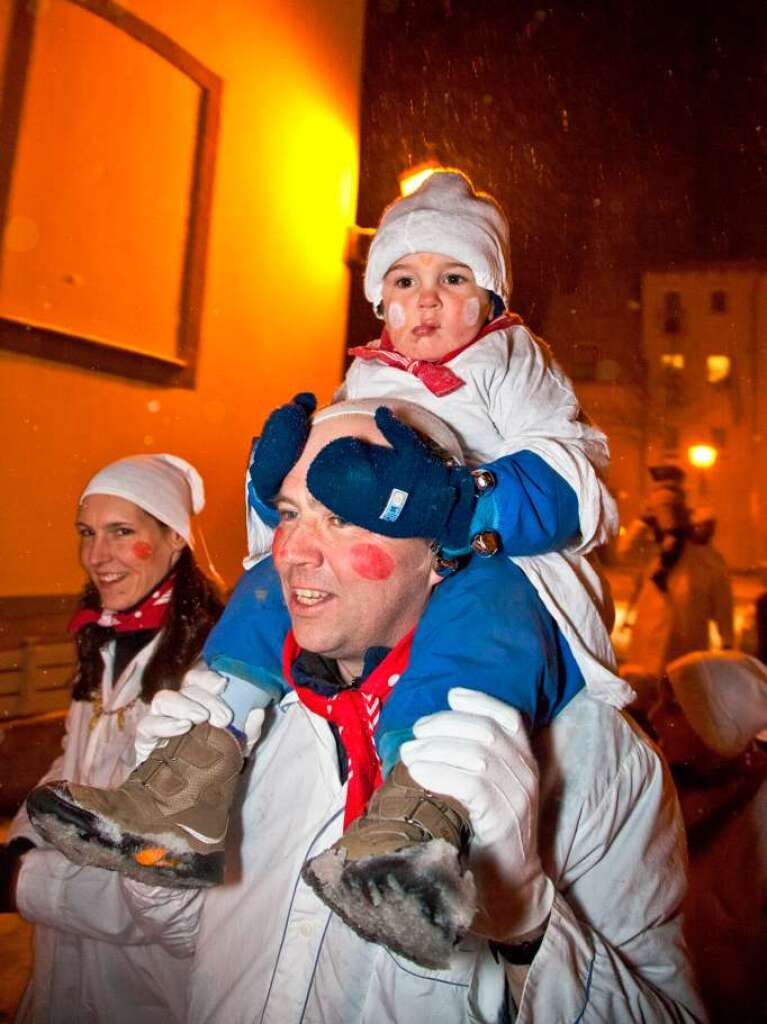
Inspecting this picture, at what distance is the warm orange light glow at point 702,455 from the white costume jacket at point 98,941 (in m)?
15.4

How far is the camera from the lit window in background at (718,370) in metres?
17.1

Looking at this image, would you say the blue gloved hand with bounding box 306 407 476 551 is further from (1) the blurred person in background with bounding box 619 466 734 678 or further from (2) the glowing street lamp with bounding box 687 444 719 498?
(2) the glowing street lamp with bounding box 687 444 719 498

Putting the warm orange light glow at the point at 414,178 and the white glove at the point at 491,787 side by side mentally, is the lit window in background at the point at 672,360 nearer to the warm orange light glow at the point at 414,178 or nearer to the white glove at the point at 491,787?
the warm orange light glow at the point at 414,178

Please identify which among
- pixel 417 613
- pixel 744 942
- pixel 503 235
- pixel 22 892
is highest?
pixel 503 235

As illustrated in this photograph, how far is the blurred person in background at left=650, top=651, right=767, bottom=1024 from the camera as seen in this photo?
163 centimetres

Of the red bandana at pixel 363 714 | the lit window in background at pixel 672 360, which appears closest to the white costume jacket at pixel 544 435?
the red bandana at pixel 363 714

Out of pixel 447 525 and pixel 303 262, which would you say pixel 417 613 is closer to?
pixel 447 525

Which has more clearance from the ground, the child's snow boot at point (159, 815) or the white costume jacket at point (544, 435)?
the white costume jacket at point (544, 435)

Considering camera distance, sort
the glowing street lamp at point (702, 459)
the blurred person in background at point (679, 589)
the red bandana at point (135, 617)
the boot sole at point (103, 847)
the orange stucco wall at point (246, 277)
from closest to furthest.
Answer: the boot sole at point (103, 847) < the red bandana at point (135, 617) < the orange stucco wall at point (246, 277) < the blurred person in background at point (679, 589) < the glowing street lamp at point (702, 459)

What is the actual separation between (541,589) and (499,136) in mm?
3842

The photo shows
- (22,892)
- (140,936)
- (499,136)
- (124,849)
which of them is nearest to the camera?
(124,849)

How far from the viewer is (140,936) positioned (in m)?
1.39

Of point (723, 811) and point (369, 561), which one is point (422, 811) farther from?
point (723, 811)

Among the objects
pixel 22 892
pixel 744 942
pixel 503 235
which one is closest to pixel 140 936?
pixel 22 892
